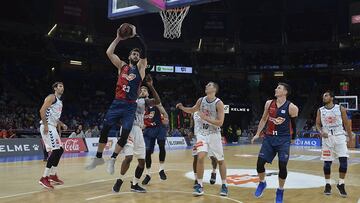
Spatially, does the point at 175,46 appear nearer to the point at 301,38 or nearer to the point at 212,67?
the point at 212,67

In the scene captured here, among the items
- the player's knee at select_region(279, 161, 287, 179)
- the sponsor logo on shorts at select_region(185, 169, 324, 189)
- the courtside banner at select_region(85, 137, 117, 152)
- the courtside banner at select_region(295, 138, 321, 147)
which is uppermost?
the player's knee at select_region(279, 161, 287, 179)

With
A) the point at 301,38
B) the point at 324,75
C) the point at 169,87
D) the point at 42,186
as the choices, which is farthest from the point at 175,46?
the point at 42,186

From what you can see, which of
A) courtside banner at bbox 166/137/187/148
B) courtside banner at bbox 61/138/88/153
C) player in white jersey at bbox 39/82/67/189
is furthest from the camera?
courtside banner at bbox 166/137/187/148

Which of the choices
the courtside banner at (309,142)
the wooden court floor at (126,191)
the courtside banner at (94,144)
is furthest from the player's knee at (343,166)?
the courtside banner at (309,142)

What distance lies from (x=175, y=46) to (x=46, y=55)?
12.1 metres

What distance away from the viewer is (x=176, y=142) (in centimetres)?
2377

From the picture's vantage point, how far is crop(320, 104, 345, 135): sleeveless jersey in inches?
321

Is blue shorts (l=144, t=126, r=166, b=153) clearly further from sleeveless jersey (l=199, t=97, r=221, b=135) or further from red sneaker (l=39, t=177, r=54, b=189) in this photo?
red sneaker (l=39, t=177, r=54, b=189)

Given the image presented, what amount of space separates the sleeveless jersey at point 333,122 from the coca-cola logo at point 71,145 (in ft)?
42.3

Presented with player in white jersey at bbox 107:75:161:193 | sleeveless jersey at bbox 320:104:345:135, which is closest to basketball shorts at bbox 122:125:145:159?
player in white jersey at bbox 107:75:161:193

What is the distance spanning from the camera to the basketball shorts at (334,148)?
8.02 m

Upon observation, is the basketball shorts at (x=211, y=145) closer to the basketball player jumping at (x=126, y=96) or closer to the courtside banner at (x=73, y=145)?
the basketball player jumping at (x=126, y=96)

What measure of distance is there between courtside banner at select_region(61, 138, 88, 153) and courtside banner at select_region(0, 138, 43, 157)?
4.05 feet

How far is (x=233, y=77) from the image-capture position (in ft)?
127
